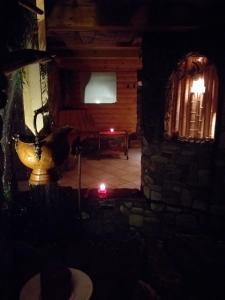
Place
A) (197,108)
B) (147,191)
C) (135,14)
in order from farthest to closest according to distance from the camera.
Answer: (197,108) < (147,191) < (135,14)

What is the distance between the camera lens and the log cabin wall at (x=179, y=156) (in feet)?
18.4

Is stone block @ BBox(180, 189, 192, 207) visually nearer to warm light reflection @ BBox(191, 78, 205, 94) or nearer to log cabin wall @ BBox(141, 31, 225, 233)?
log cabin wall @ BBox(141, 31, 225, 233)

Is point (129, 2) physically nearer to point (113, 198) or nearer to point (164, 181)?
point (164, 181)

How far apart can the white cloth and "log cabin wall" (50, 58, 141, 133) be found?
28.7 feet

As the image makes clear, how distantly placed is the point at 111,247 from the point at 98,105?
768 cm

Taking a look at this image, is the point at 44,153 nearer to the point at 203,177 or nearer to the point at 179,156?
the point at 179,156

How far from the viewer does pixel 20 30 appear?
120 inches

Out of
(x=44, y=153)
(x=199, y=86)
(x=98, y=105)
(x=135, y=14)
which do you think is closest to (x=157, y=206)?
(x=199, y=86)

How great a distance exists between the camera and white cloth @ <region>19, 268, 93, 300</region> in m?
3.05

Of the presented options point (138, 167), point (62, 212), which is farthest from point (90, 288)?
point (138, 167)

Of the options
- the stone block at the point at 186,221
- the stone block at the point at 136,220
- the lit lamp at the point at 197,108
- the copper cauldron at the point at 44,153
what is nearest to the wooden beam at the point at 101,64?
the lit lamp at the point at 197,108

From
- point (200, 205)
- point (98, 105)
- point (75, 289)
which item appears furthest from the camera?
point (98, 105)

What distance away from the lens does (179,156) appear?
6.04 m

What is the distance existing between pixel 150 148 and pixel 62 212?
8.06 ft
